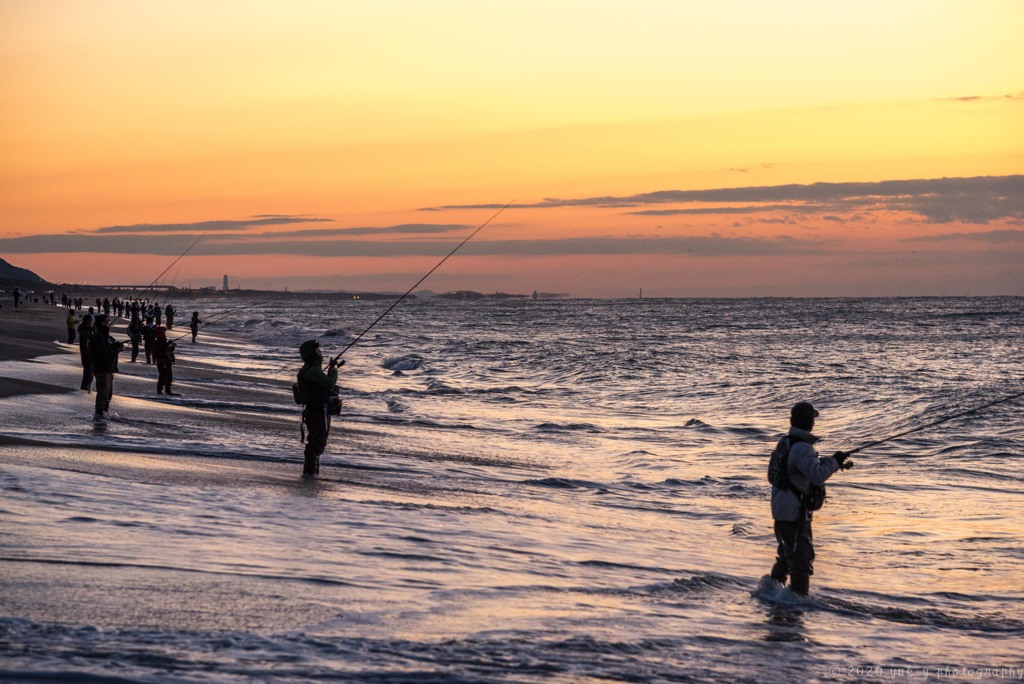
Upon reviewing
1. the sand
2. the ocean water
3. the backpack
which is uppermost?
the backpack

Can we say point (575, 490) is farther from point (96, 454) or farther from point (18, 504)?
point (18, 504)

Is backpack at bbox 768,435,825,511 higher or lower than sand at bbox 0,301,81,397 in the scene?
higher

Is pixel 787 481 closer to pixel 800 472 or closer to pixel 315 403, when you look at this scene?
pixel 800 472

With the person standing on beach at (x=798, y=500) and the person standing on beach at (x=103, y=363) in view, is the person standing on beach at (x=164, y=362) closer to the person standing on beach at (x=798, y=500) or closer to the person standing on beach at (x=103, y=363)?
the person standing on beach at (x=103, y=363)

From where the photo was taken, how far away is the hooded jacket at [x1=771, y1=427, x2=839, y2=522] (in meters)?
7.50

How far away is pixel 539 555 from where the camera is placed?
27.7 feet

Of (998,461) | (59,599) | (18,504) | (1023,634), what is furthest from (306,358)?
(998,461)

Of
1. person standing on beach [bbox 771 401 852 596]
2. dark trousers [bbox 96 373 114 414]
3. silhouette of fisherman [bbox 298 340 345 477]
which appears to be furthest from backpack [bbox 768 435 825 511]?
dark trousers [bbox 96 373 114 414]

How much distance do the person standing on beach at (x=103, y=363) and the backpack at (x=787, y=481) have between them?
33.1ft

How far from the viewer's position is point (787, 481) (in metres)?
7.61

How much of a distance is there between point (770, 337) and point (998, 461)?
56.7 metres

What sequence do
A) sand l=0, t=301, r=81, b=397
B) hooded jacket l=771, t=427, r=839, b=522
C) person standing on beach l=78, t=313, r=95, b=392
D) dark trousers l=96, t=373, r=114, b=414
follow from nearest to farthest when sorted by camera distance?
hooded jacket l=771, t=427, r=839, b=522 → dark trousers l=96, t=373, r=114, b=414 → sand l=0, t=301, r=81, b=397 → person standing on beach l=78, t=313, r=95, b=392

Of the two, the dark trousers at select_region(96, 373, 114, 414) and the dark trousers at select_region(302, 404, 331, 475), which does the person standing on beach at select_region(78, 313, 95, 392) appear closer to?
the dark trousers at select_region(96, 373, 114, 414)

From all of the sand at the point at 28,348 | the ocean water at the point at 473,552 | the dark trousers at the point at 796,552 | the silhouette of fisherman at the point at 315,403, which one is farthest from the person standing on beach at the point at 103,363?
the dark trousers at the point at 796,552
